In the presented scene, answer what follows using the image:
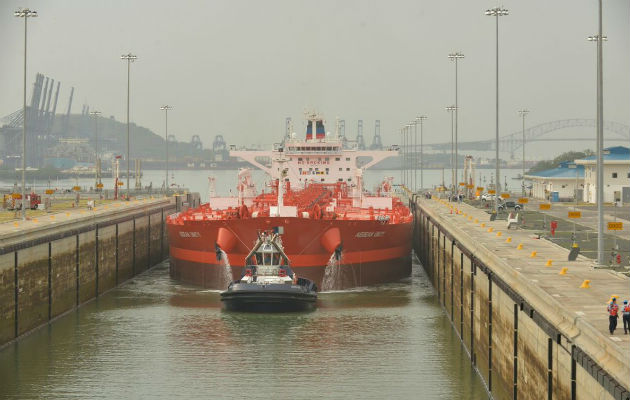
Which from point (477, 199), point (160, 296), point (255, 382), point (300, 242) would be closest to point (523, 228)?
point (300, 242)

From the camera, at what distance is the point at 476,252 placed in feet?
137

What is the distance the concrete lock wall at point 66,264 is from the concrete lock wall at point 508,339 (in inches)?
796

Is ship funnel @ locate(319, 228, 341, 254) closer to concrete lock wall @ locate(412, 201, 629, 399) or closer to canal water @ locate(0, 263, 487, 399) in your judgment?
canal water @ locate(0, 263, 487, 399)

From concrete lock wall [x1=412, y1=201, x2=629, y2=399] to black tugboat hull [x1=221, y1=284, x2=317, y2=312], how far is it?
7.84 m

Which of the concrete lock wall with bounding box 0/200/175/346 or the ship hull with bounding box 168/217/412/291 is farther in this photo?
the ship hull with bounding box 168/217/412/291

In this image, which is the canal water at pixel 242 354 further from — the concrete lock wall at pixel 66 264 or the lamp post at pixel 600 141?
the lamp post at pixel 600 141

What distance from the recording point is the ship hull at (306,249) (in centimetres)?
5416

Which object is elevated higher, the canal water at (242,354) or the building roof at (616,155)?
the building roof at (616,155)

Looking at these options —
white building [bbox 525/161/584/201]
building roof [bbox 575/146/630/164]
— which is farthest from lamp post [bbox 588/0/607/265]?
white building [bbox 525/161/584/201]

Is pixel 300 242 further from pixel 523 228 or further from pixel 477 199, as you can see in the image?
pixel 477 199

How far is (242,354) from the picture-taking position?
A: 41.3 meters

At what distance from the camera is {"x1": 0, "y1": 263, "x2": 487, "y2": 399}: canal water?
35.8 metres

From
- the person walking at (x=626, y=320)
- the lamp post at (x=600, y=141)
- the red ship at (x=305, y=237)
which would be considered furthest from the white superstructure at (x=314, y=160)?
the person walking at (x=626, y=320)

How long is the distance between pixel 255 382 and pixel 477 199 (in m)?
75.8
